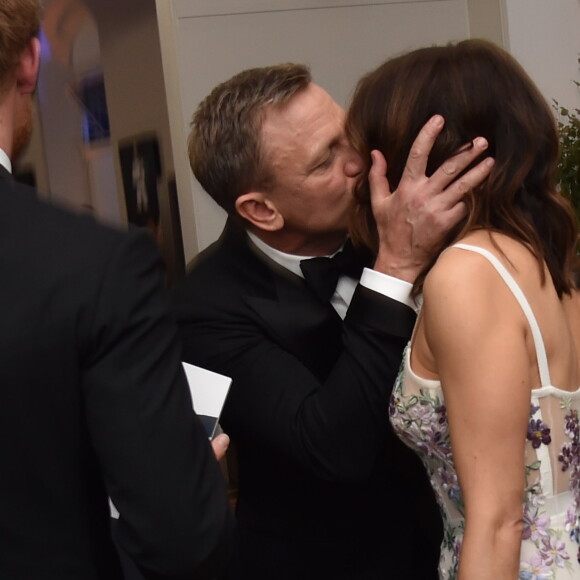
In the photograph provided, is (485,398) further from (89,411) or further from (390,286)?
(89,411)

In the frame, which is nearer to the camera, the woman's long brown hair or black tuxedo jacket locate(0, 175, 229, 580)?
black tuxedo jacket locate(0, 175, 229, 580)

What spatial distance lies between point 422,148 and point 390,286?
25 centimetres

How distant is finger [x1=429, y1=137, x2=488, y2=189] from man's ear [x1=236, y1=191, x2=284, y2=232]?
43 centimetres

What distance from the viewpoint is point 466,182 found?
150cm

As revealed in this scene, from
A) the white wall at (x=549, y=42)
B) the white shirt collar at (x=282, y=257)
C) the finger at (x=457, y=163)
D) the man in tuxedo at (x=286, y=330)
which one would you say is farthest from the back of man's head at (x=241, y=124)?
the white wall at (x=549, y=42)

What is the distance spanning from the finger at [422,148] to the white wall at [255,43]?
2971mm

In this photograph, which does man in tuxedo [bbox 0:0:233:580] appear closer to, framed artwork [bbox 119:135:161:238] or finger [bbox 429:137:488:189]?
finger [bbox 429:137:488:189]

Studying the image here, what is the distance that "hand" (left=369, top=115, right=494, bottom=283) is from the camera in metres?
1.50

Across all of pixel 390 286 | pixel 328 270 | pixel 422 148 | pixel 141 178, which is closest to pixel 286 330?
pixel 328 270

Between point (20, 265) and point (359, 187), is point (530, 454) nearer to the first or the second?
point (359, 187)

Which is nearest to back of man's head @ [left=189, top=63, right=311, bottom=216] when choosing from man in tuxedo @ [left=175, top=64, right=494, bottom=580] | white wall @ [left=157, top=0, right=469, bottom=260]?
man in tuxedo @ [left=175, top=64, right=494, bottom=580]

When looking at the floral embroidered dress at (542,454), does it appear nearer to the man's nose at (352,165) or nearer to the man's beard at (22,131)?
the man's nose at (352,165)

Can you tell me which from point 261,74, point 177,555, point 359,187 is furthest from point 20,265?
point 261,74

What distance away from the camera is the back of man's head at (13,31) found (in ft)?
3.81
